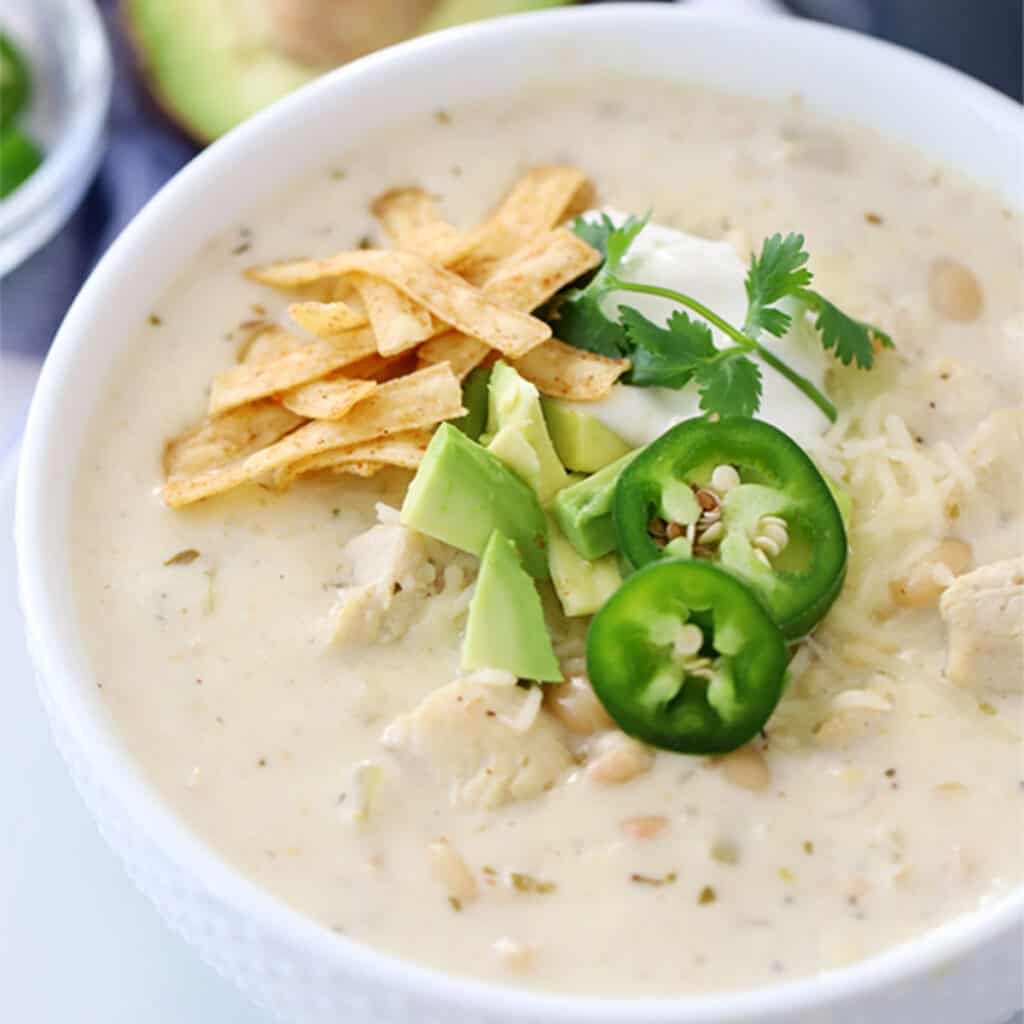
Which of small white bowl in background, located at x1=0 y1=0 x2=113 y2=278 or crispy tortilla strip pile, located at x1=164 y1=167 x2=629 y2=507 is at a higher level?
crispy tortilla strip pile, located at x1=164 y1=167 x2=629 y2=507

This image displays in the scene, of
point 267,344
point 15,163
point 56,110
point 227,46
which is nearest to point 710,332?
point 267,344

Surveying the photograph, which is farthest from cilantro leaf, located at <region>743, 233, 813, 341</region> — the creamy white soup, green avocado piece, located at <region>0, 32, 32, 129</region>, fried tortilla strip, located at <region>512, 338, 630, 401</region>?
green avocado piece, located at <region>0, 32, 32, 129</region>

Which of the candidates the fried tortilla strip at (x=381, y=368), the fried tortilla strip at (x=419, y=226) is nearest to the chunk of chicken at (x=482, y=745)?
the fried tortilla strip at (x=381, y=368)

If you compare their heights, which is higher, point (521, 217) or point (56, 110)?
point (521, 217)

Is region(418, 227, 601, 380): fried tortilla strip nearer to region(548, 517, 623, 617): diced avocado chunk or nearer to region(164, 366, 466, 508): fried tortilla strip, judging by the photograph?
region(164, 366, 466, 508): fried tortilla strip

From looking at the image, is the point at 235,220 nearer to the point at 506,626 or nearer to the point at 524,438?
the point at 524,438

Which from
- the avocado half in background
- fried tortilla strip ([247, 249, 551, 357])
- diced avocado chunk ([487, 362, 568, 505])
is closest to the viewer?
diced avocado chunk ([487, 362, 568, 505])
